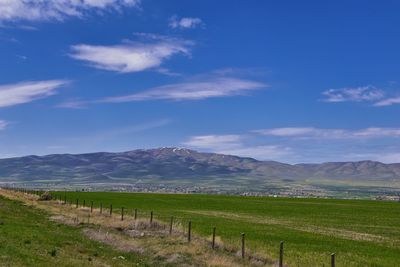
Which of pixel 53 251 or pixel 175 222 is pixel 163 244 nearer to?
pixel 53 251

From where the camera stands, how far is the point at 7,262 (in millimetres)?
26250

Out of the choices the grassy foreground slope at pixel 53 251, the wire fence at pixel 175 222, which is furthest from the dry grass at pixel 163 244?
the grassy foreground slope at pixel 53 251

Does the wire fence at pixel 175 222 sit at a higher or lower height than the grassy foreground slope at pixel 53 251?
higher

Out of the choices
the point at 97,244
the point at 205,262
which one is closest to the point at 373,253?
the point at 205,262

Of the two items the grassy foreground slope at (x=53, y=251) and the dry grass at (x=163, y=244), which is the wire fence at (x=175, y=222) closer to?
the dry grass at (x=163, y=244)

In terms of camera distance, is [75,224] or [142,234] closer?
[142,234]

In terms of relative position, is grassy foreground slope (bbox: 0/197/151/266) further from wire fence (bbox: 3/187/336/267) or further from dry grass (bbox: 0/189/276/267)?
wire fence (bbox: 3/187/336/267)

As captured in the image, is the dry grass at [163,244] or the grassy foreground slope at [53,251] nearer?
the grassy foreground slope at [53,251]

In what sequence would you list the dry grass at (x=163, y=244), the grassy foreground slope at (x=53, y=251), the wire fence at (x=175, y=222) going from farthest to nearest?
the wire fence at (x=175, y=222), the dry grass at (x=163, y=244), the grassy foreground slope at (x=53, y=251)

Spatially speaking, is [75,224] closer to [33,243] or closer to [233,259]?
[33,243]

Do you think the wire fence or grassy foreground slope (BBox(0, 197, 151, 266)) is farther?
the wire fence

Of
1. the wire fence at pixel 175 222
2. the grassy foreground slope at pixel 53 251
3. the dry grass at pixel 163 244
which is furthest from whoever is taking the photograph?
the wire fence at pixel 175 222

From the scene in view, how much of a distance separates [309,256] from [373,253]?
23.2 ft

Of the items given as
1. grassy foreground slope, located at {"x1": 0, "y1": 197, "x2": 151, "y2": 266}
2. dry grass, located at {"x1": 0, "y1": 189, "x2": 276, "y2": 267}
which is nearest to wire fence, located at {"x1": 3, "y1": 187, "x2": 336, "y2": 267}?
dry grass, located at {"x1": 0, "y1": 189, "x2": 276, "y2": 267}
